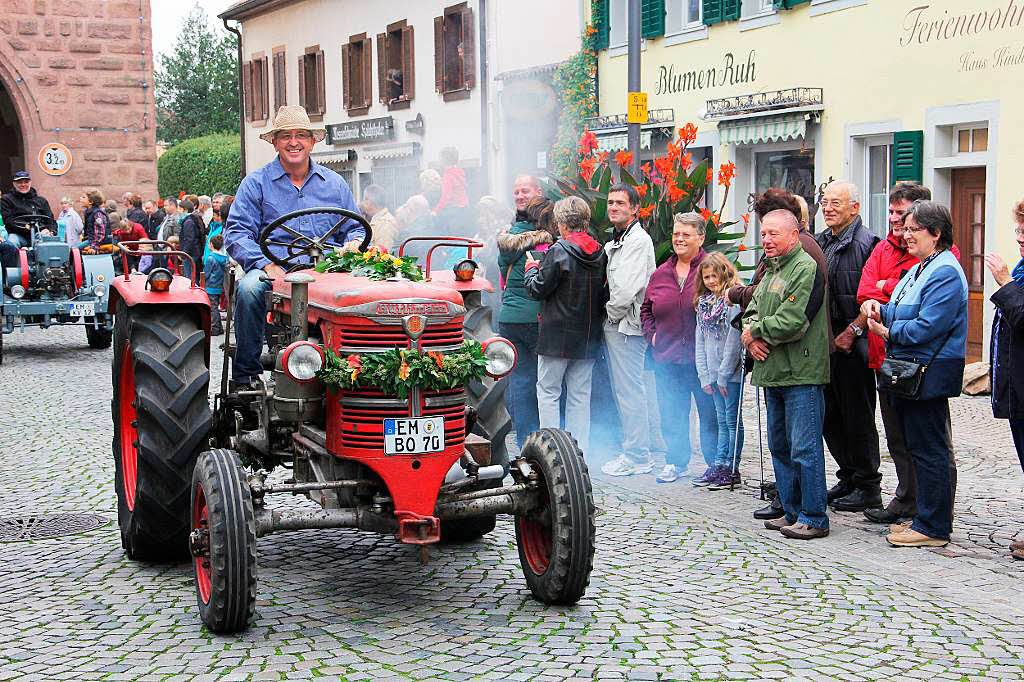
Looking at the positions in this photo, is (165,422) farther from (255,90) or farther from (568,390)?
(255,90)

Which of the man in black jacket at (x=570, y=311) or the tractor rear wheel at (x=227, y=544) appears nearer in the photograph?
the tractor rear wheel at (x=227, y=544)

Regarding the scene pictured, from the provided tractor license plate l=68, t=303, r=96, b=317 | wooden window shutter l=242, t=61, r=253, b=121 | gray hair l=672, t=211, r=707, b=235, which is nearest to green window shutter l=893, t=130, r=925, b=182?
gray hair l=672, t=211, r=707, b=235

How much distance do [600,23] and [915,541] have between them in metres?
15.6

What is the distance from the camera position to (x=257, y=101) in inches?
1612

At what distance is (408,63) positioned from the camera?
3125 centimetres

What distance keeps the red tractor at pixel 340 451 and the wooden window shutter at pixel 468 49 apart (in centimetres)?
2172

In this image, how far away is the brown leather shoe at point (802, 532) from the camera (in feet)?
24.6

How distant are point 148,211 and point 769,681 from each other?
24014 millimetres

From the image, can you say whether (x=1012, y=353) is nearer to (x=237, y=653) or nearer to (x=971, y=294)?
(x=237, y=653)

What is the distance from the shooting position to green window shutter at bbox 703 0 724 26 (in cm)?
1883

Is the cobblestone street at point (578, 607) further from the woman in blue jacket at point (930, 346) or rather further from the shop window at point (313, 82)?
the shop window at point (313, 82)

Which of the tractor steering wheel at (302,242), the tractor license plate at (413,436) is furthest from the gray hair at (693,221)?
the tractor license plate at (413,436)

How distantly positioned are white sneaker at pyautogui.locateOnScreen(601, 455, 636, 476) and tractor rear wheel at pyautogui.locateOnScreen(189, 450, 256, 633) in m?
4.18

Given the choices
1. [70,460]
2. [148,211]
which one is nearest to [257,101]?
[148,211]
